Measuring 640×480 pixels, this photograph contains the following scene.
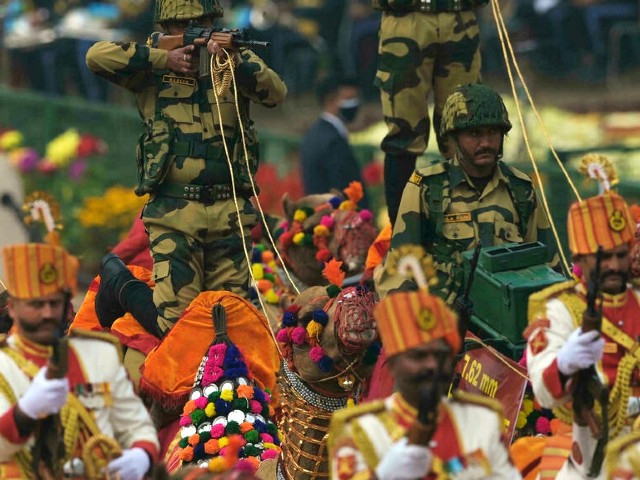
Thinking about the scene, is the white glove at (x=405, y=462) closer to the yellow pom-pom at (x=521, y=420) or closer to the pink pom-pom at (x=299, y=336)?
the yellow pom-pom at (x=521, y=420)

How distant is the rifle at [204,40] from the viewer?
13.8 metres

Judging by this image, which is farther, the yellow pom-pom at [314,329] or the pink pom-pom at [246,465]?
the yellow pom-pom at [314,329]

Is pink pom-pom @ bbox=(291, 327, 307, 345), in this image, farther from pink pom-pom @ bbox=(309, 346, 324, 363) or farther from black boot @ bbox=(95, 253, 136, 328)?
black boot @ bbox=(95, 253, 136, 328)

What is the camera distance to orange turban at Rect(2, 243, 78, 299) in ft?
33.8

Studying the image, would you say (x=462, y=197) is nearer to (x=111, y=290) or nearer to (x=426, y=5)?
(x=426, y=5)

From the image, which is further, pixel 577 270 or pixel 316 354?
pixel 316 354

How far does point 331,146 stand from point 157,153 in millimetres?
6126

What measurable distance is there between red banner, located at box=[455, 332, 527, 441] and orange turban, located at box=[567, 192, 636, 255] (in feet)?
6.50

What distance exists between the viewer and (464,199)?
1326cm

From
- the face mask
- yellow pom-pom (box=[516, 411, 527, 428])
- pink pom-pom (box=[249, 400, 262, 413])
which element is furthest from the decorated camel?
the face mask

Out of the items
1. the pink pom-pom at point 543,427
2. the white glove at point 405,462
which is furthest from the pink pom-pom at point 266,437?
the white glove at point 405,462

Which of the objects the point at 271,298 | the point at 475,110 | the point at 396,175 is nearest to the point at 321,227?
the point at 271,298

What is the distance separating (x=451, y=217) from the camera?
13.2 m

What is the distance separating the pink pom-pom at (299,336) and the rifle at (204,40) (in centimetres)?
171
